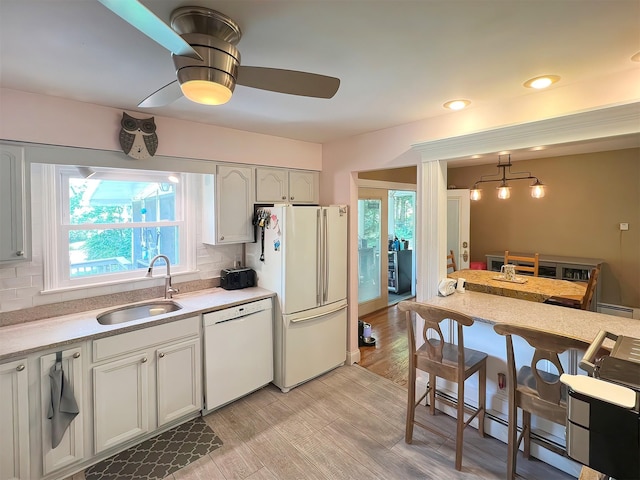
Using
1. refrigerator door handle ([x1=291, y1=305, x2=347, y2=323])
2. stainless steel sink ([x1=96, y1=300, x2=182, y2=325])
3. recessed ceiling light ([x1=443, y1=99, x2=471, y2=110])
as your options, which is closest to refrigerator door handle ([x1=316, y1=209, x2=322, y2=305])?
refrigerator door handle ([x1=291, y1=305, x2=347, y2=323])

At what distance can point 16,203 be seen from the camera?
2027 millimetres

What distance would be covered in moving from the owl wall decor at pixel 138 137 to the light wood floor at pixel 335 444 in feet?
7.20

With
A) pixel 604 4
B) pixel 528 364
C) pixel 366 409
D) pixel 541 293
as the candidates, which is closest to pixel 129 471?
pixel 366 409

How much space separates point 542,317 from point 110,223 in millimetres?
3405

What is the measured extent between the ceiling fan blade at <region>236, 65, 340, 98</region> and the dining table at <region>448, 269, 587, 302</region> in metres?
2.47

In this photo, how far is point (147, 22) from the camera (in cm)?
91

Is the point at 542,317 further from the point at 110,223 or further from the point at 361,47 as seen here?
the point at 110,223

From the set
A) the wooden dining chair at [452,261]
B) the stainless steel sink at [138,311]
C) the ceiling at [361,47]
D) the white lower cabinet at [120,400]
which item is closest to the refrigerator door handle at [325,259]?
the ceiling at [361,47]

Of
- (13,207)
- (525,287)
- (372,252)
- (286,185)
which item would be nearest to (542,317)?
(525,287)

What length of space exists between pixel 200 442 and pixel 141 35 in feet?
8.35

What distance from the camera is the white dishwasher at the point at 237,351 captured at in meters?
2.61

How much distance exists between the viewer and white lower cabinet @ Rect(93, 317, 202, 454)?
6.96 ft

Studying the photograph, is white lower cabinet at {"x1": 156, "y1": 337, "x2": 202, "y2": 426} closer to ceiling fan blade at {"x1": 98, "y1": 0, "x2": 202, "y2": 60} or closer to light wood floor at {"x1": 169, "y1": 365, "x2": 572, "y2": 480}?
light wood floor at {"x1": 169, "y1": 365, "x2": 572, "y2": 480}

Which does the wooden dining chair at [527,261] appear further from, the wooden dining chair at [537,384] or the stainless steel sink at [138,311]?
the stainless steel sink at [138,311]
